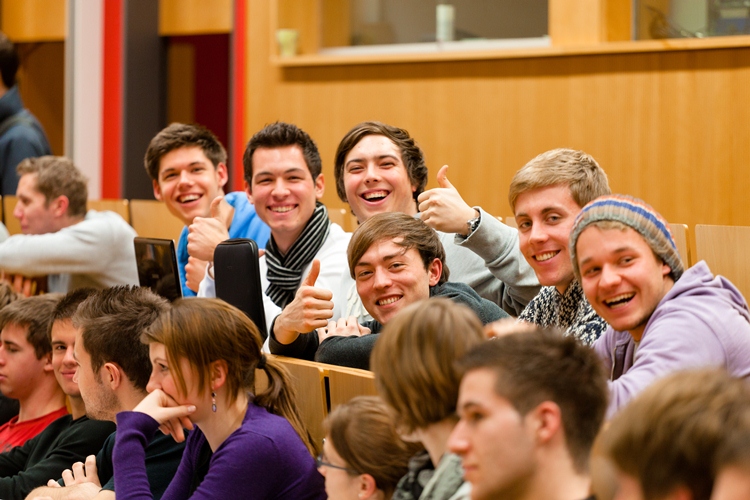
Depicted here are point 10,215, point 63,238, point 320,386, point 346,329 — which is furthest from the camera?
point 10,215

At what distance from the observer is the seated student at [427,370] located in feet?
4.54

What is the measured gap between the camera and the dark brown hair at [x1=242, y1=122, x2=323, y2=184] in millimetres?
3045

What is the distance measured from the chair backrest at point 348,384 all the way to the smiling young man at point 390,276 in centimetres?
17

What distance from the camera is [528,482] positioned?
3.89 ft

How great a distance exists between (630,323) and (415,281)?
0.63 m

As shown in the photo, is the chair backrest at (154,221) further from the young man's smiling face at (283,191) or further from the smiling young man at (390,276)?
the smiling young man at (390,276)

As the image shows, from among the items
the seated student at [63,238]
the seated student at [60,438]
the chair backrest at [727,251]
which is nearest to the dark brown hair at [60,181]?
the seated student at [63,238]

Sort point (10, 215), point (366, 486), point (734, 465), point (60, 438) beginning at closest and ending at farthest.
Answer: point (734, 465) → point (366, 486) → point (60, 438) → point (10, 215)

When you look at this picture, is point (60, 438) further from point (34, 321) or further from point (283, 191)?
point (283, 191)

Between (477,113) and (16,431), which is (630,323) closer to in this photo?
(16,431)

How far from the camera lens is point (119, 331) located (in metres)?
2.22

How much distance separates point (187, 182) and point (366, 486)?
215cm

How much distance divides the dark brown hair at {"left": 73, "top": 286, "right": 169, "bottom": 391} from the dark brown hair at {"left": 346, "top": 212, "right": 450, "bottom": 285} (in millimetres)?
469

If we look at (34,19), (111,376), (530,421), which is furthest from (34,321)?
(34,19)
